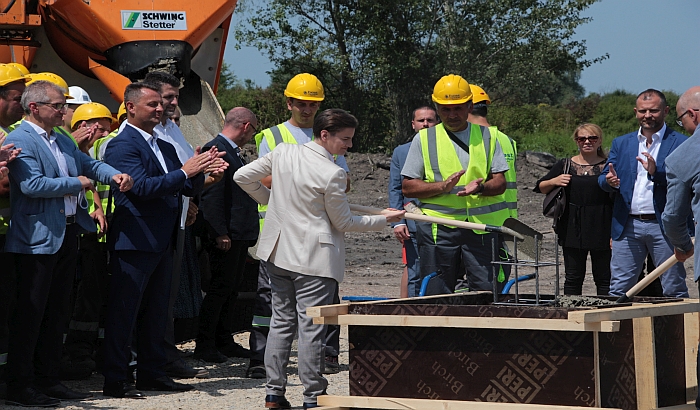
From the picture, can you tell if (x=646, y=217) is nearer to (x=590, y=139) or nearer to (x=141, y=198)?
(x=590, y=139)

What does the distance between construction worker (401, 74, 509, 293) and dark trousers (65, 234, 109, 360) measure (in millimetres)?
2270

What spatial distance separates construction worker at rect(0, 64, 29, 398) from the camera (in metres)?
6.23

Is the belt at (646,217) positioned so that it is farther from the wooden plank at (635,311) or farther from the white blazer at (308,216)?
the white blazer at (308,216)

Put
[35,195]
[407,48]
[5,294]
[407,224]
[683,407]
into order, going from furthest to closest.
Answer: [407,48] → [407,224] → [5,294] → [35,195] → [683,407]

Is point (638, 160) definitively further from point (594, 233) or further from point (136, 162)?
point (136, 162)

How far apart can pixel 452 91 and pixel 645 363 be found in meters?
2.81

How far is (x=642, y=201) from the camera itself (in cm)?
760

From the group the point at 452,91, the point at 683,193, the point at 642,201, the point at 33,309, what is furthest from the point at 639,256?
the point at 33,309

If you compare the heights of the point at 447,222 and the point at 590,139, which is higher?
the point at 590,139

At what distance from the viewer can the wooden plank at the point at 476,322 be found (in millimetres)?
4727

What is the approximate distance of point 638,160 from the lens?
7.57 meters

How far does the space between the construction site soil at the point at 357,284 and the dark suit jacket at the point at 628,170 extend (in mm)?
2353

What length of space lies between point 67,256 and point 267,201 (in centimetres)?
132

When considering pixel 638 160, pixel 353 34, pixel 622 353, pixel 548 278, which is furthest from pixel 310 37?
pixel 622 353
